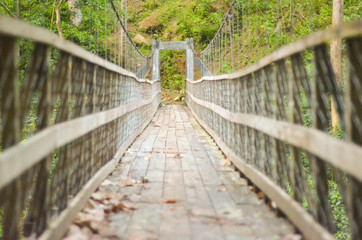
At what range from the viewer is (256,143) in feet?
10.2

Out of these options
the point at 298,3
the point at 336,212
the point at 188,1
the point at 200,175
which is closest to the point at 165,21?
the point at 188,1

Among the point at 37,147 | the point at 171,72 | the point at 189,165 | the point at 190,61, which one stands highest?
the point at 190,61

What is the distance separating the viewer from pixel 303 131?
6.44 ft

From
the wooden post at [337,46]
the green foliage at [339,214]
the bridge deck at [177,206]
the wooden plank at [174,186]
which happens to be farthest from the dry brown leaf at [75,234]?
the wooden post at [337,46]

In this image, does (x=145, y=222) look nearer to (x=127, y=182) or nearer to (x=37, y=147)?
(x=37, y=147)

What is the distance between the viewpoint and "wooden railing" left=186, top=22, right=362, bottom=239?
5.00 feet

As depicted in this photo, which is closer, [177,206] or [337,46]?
[177,206]

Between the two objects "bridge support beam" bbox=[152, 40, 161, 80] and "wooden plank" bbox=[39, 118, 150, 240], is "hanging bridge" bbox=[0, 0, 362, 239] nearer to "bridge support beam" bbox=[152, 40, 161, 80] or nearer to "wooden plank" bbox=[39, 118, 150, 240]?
"wooden plank" bbox=[39, 118, 150, 240]

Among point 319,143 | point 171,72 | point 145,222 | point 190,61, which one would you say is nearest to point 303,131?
point 319,143

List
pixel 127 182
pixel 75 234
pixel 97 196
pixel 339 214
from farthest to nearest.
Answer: pixel 339 214 → pixel 127 182 → pixel 97 196 → pixel 75 234

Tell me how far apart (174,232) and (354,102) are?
1071mm

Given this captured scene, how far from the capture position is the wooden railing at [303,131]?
5.00 feet

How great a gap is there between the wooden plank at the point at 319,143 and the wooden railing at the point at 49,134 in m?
1.04

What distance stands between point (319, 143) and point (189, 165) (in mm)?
2548
